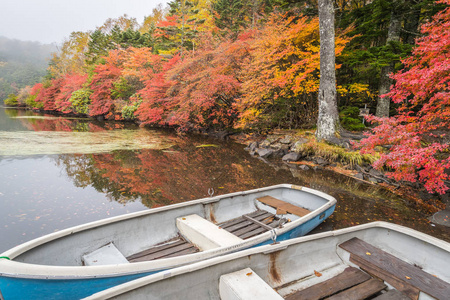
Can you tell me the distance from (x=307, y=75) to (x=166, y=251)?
1065 cm

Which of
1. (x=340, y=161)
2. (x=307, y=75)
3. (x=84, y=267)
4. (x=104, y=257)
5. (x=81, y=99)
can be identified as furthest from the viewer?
(x=81, y=99)

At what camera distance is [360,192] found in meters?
7.21

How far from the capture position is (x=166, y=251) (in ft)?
11.2

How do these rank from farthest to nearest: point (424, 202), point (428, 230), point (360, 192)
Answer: point (360, 192) < point (424, 202) < point (428, 230)

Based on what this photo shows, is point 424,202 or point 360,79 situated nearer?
point 424,202

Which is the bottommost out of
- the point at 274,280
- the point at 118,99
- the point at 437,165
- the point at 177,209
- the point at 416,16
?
the point at 274,280

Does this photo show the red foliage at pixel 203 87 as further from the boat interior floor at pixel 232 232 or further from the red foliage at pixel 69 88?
the red foliage at pixel 69 88

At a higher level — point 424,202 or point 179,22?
point 179,22

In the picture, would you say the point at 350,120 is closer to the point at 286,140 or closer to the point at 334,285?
the point at 286,140

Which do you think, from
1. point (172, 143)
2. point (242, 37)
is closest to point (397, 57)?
point (242, 37)

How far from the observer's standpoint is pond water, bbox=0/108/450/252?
5.38 meters

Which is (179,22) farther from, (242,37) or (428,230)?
(428,230)

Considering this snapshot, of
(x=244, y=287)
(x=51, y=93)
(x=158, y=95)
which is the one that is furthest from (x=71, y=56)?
(x=244, y=287)

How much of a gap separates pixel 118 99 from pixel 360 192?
26026 mm
